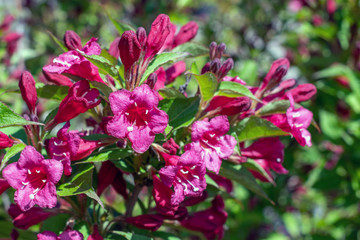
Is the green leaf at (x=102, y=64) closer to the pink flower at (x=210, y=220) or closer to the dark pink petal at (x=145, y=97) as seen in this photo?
the dark pink petal at (x=145, y=97)

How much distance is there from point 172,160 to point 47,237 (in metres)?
0.43

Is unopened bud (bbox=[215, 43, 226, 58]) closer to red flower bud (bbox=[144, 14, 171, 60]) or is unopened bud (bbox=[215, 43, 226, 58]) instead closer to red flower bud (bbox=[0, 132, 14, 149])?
red flower bud (bbox=[144, 14, 171, 60])

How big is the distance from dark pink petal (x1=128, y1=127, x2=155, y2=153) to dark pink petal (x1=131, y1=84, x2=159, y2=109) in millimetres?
73

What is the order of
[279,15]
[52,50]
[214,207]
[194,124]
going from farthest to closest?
[52,50] < [279,15] < [214,207] < [194,124]

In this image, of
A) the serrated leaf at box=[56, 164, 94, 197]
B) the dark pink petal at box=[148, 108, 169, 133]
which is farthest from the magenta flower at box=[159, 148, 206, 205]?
the serrated leaf at box=[56, 164, 94, 197]

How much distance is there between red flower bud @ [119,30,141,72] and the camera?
1.19 m

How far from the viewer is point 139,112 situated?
1.20 meters

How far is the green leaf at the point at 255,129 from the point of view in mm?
1335

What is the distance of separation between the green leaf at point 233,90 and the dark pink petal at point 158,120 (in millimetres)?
240

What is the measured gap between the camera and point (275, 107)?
141cm

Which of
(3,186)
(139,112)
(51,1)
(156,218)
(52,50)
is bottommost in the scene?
(52,50)

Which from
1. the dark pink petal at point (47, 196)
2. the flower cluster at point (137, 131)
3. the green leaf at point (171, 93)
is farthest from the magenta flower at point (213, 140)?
the dark pink petal at point (47, 196)

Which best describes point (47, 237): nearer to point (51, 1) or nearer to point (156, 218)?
point (156, 218)

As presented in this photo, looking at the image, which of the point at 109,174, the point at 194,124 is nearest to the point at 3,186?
the point at 109,174
